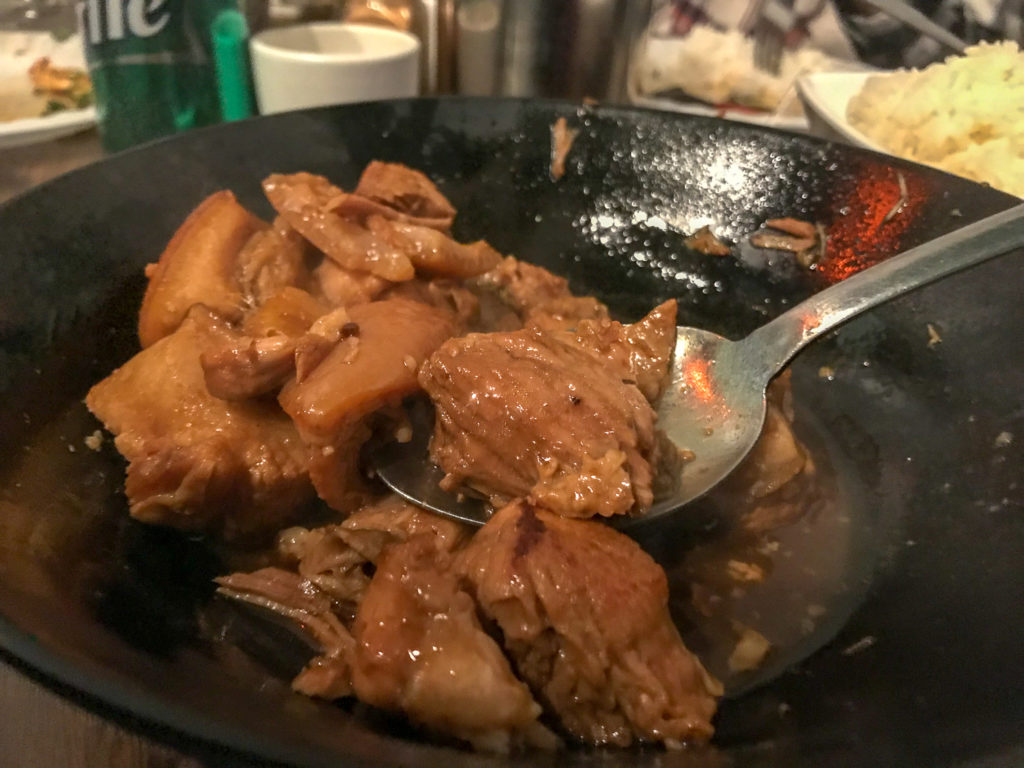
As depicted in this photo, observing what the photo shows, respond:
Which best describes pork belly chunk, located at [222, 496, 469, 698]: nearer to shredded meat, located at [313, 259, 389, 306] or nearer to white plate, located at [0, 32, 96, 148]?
shredded meat, located at [313, 259, 389, 306]

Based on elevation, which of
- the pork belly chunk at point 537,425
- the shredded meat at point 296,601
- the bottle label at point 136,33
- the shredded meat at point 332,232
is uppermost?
the bottle label at point 136,33

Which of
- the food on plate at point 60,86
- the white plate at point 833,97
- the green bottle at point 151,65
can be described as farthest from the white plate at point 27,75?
the white plate at point 833,97

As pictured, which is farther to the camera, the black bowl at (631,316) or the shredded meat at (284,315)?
the shredded meat at (284,315)

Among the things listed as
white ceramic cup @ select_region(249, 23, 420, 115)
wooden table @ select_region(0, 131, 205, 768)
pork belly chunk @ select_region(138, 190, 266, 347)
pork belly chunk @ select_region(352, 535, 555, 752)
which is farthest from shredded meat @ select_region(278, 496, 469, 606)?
white ceramic cup @ select_region(249, 23, 420, 115)

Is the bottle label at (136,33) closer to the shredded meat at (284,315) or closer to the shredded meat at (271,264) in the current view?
Answer: the shredded meat at (271,264)

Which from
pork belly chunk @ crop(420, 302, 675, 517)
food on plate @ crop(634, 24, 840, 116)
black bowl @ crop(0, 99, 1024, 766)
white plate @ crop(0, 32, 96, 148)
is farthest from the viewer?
food on plate @ crop(634, 24, 840, 116)

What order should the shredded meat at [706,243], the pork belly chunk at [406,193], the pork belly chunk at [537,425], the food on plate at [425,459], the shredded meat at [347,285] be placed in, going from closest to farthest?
1. the food on plate at [425,459]
2. the pork belly chunk at [537,425]
3. the shredded meat at [347,285]
4. the pork belly chunk at [406,193]
5. the shredded meat at [706,243]

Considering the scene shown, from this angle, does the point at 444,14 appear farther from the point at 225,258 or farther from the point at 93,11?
the point at 225,258

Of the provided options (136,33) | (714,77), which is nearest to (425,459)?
(136,33)
